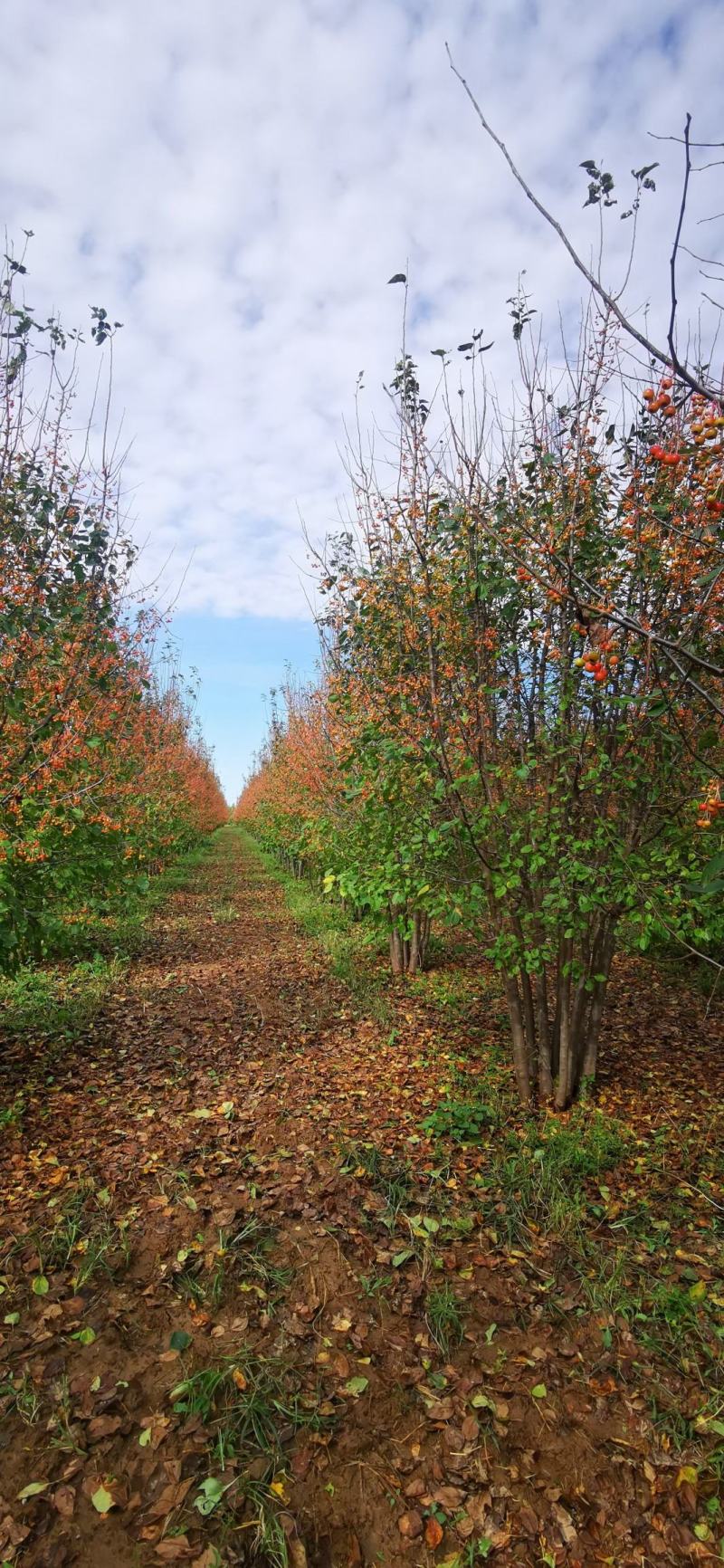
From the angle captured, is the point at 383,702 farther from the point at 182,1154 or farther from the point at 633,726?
the point at 182,1154

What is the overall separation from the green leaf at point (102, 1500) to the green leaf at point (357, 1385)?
2.82 ft

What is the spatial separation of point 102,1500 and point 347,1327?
1047mm

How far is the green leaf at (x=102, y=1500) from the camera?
7.15 ft

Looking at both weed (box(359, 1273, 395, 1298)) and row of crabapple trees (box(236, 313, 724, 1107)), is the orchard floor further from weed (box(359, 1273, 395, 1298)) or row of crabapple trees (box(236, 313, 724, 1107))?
row of crabapple trees (box(236, 313, 724, 1107))

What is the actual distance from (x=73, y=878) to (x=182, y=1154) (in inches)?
89.0

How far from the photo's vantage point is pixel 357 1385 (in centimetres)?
263

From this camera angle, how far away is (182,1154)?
4.03 metres

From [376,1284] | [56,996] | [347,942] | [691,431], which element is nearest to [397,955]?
[347,942]

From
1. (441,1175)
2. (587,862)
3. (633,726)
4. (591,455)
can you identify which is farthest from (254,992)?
(591,455)

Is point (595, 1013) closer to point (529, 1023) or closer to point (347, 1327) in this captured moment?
point (529, 1023)

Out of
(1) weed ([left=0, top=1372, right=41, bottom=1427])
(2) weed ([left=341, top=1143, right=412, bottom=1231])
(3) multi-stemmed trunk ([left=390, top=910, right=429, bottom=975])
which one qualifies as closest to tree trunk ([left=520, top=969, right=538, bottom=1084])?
(2) weed ([left=341, top=1143, right=412, bottom=1231])

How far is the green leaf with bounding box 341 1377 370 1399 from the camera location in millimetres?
2607

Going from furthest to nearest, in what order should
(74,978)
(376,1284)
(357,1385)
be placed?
(74,978) → (376,1284) → (357,1385)

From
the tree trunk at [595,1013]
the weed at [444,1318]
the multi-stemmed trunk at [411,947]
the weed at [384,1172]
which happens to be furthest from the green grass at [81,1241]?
the multi-stemmed trunk at [411,947]
